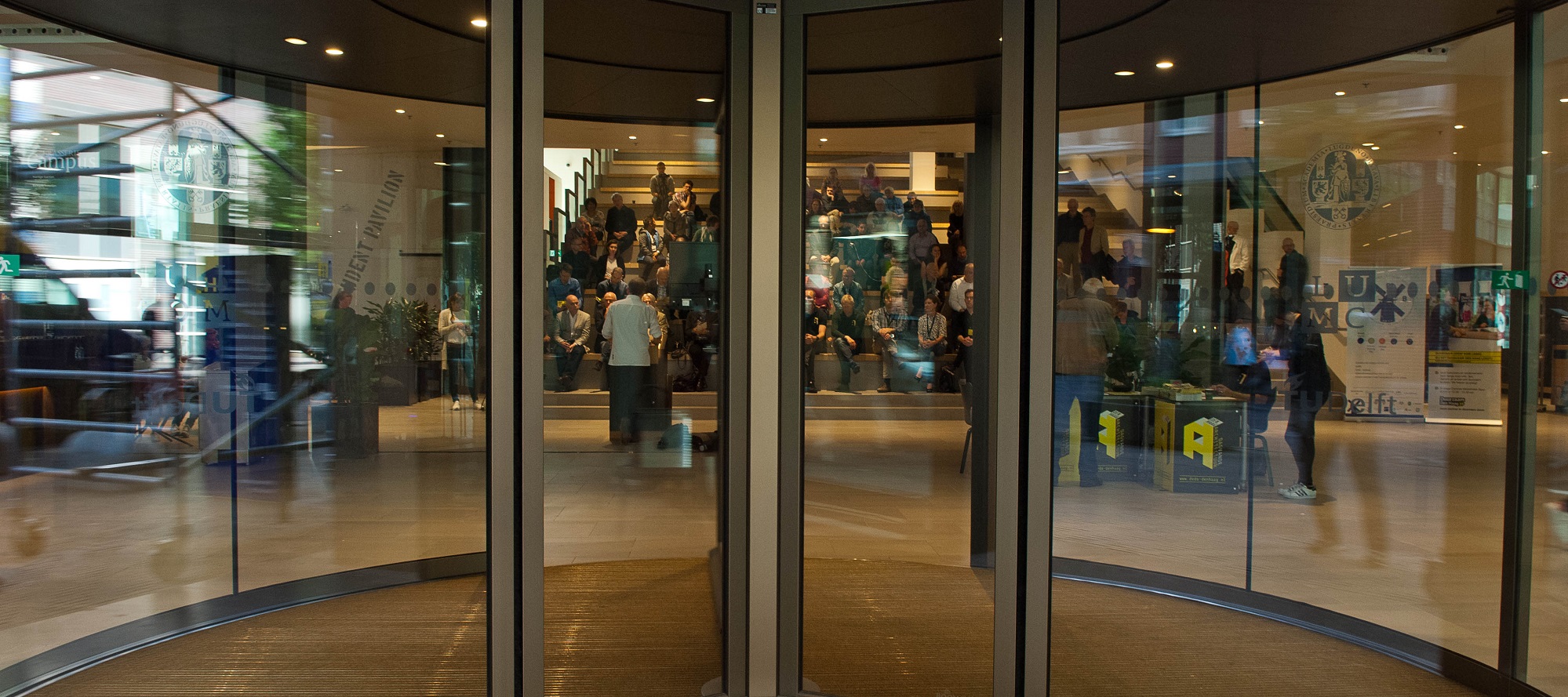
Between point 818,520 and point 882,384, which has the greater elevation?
point 882,384

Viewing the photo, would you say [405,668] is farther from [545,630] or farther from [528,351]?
[528,351]

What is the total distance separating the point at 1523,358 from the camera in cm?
318

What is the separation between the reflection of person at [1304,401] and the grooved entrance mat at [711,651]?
69 cm

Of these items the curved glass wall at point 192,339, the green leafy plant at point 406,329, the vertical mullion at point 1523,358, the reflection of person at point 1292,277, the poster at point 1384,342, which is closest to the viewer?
the green leafy plant at point 406,329

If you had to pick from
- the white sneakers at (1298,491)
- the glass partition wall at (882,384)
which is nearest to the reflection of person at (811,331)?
the glass partition wall at (882,384)

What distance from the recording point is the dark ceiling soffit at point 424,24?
A: 2.60m

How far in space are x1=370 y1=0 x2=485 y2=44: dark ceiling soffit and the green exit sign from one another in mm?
3629

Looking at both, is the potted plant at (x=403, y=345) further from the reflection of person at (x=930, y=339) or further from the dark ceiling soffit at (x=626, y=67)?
the reflection of person at (x=930, y=339)

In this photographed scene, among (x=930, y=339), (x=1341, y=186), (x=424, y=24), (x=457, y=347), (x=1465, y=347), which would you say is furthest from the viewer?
(x=1341, y=186)

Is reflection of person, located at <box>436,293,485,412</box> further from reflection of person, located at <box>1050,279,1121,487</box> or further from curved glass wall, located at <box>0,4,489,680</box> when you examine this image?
reflection of person, located at <box>1050,279,1121,487</box>

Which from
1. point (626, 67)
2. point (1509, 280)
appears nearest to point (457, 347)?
point (626, 67)

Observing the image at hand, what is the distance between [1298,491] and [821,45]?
8.59 feet

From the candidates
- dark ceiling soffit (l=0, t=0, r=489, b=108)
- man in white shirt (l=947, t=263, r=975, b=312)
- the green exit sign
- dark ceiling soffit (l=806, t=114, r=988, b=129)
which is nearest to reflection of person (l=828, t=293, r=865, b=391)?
man in white shirt (l=947, t=263, r=975, b=312)

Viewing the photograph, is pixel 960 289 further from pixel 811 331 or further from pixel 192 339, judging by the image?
pixel 192 339
